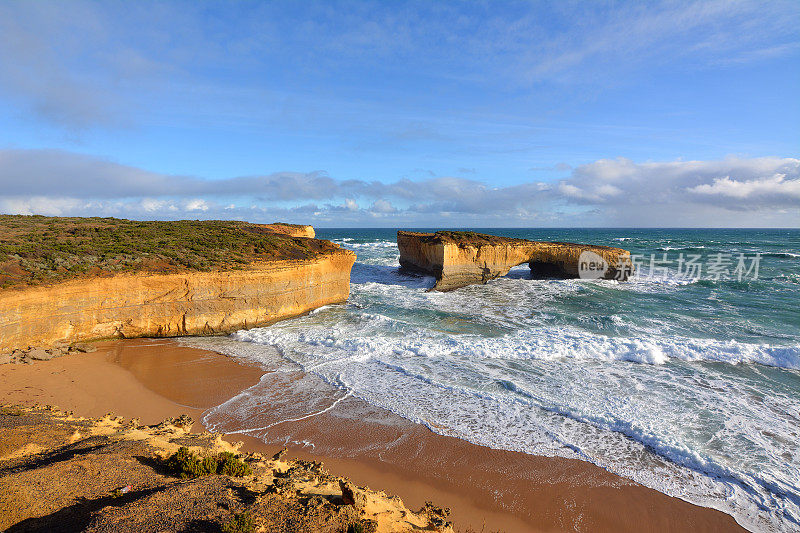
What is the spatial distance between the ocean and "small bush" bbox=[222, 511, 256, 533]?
14.4 feet

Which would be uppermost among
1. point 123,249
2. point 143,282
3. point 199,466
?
point 123,249

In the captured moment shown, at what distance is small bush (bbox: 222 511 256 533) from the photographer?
3.89 meters

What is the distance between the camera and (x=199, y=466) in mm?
5273

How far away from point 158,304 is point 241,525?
1201cm

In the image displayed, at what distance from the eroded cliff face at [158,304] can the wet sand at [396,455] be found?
141cm

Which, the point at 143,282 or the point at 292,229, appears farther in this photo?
the point at 292,229

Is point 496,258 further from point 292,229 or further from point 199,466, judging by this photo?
point 199,466

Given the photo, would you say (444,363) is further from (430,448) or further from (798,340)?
(798,340)

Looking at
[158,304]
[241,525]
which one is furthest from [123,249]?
[241,525]

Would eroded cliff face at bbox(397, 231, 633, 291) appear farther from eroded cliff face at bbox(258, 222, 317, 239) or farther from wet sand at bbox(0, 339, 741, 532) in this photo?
wet sand at bbox(0, 339, 741, 532)

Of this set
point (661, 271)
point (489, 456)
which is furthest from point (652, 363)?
point (661, 271)

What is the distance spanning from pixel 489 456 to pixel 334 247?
14827mm

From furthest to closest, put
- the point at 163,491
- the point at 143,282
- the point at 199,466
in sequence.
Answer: the point at 143,282
the point at 199,466
the point at 163,491

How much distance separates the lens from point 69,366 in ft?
35.1
